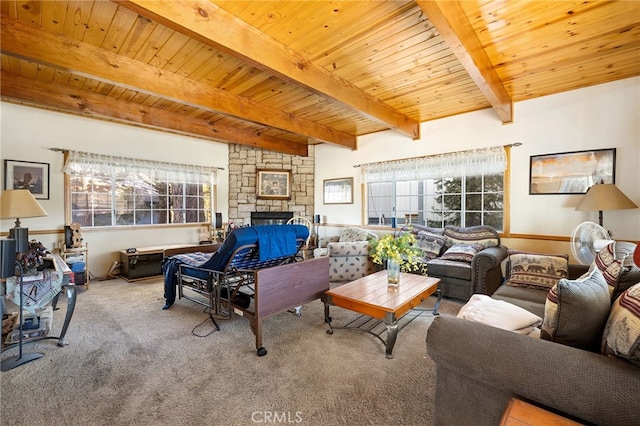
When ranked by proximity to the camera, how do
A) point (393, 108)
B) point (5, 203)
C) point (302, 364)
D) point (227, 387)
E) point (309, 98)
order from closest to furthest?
1. point (227, 387)
2. point (302, 364)
3. point (5, 203)
4. point (309, 98)
5. point (393, 108)

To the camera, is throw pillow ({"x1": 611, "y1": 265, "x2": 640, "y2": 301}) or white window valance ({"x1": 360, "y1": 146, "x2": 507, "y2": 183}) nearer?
throw pillow ({"x1": 611, "y1": 265, "x2": 640, "y2": 301})

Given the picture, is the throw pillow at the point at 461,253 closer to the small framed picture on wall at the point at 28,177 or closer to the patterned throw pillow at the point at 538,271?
the patterned throw pillow at the point at 538,271

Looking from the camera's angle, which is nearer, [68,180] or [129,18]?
[129,18]

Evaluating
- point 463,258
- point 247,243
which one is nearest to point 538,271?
point 463,258

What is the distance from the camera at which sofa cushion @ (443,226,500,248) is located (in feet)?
12.1

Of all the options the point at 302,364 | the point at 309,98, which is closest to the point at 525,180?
the point at 309,98

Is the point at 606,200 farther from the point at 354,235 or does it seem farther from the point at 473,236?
the point at 354,235

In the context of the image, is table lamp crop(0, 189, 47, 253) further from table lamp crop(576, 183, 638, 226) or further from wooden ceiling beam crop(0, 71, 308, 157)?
table lamp crop(576, 183, 638, 226)

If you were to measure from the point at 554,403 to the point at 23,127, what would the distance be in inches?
233

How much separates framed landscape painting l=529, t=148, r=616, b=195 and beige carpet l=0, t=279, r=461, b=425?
248 centimetres

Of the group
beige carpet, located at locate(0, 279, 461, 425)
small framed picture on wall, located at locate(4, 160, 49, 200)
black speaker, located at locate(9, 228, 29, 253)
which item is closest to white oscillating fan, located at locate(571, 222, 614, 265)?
beige carpet, located at locate(0, 279, 461, 425)

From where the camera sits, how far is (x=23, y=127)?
3.77 metres

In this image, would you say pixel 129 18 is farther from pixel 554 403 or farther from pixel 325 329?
pixel 554 403

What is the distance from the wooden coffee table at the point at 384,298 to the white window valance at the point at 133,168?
403 cm
